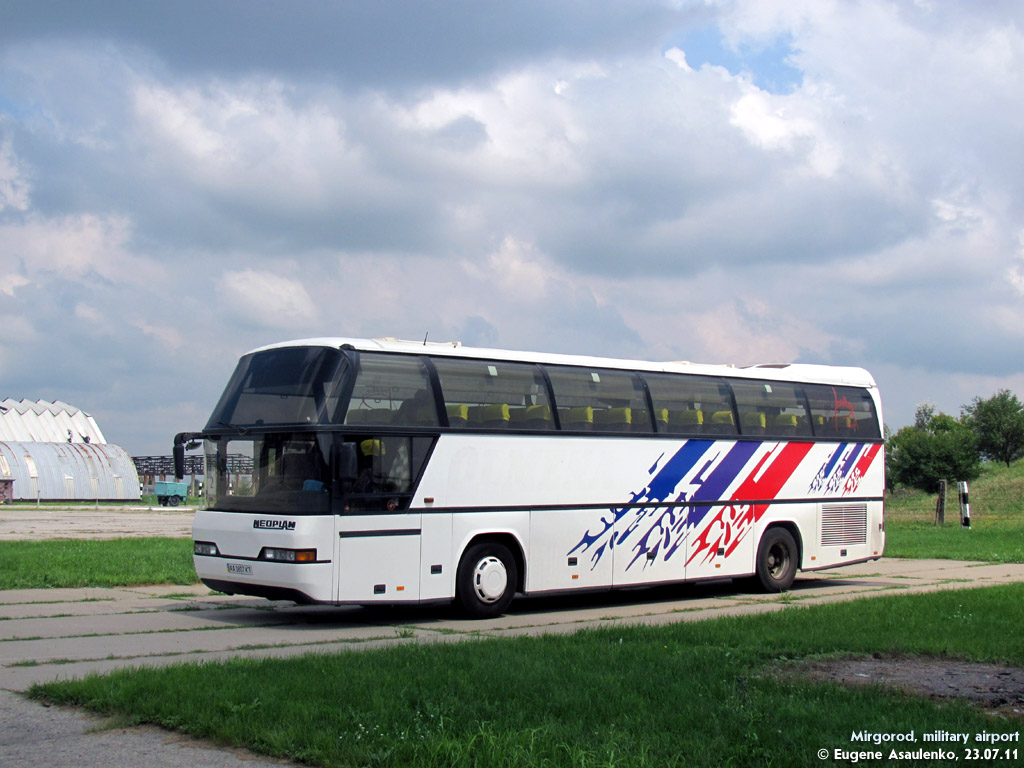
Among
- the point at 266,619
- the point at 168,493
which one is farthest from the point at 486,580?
the point at 168,493

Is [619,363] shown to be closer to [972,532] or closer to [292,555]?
[292,555]

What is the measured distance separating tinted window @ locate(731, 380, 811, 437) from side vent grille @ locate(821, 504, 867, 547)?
4.67ft

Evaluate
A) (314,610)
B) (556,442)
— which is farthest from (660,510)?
(314,610)

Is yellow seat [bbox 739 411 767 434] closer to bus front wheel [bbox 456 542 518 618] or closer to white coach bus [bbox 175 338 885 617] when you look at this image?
white coach bus [bbox 175 338 885 617]

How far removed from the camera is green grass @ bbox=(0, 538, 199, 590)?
656 inches

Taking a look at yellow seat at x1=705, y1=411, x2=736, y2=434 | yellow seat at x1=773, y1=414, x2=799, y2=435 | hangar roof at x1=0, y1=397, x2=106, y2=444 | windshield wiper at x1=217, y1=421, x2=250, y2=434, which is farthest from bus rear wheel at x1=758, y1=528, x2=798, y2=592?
hangar roof at x1=0, y1=397, x2=106, y2=444

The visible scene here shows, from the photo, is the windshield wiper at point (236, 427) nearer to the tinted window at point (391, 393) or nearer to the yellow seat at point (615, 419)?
the tinted window at point (391, 393)

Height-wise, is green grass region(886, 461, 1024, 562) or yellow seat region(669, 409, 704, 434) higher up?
yellow seat region(669, 409, 704, 434)

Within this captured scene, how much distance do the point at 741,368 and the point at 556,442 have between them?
432 centimetres

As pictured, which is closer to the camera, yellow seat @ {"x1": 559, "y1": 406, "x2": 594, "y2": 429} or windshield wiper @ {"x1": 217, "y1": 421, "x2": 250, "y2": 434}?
windshield wiper @ {"x1": 217, "y1": 421, "x2": 250, "y2": 434}

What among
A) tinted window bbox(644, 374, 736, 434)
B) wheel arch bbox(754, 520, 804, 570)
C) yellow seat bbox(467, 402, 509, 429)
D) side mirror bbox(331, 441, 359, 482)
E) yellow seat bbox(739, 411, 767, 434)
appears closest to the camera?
side mirror bbox(331, 441, 359, 482)

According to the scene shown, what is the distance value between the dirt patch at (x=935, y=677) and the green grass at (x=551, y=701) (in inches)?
11.5

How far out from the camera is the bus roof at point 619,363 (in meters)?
13.2

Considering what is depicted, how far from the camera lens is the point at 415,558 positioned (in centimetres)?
1288
